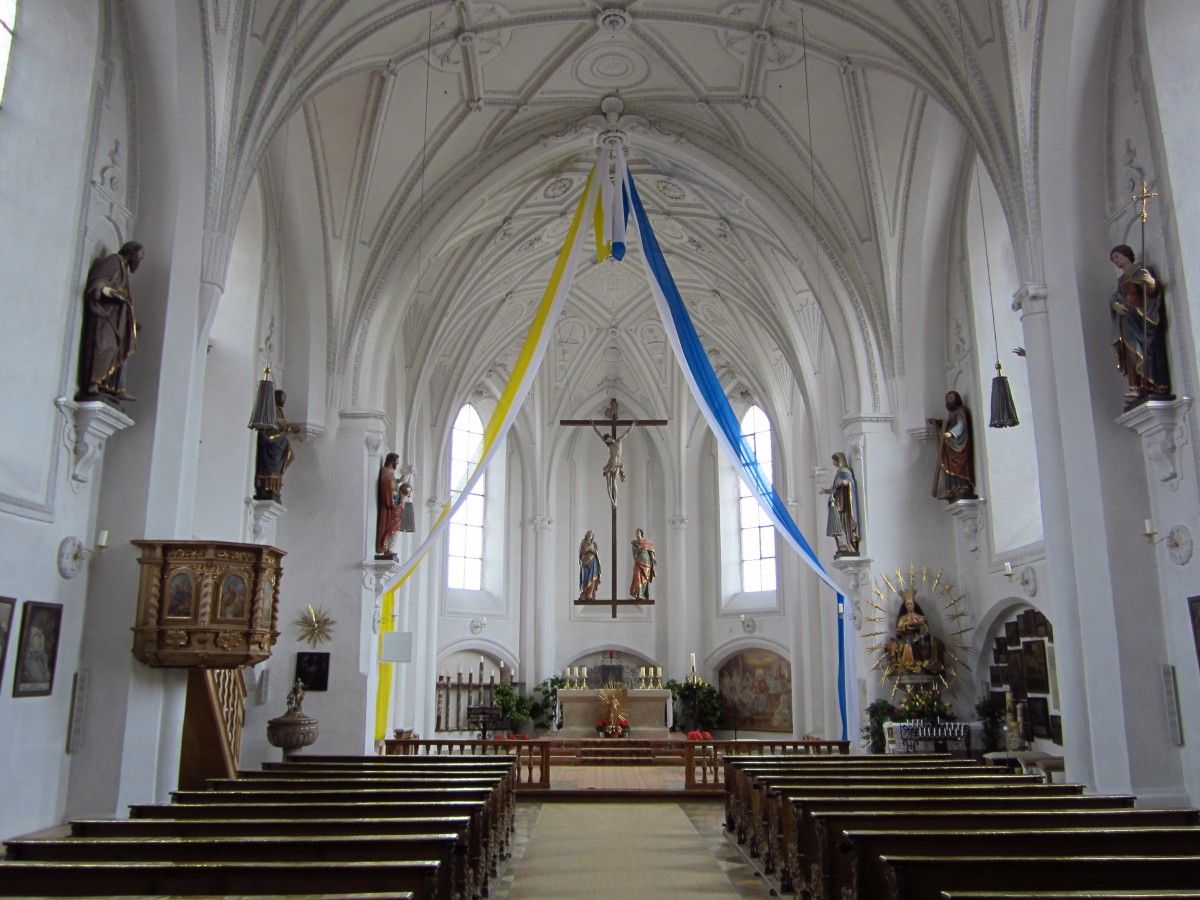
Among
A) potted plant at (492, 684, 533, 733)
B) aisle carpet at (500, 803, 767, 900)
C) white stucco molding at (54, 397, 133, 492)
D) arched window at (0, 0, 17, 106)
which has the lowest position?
aisle carpet at (500, 803, 767, 900)

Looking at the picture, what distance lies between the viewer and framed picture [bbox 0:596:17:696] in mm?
7743

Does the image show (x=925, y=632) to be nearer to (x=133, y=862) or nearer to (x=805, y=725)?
(x=805, y=725)

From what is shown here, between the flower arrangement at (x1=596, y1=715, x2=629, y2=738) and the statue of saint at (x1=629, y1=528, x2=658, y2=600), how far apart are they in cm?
458

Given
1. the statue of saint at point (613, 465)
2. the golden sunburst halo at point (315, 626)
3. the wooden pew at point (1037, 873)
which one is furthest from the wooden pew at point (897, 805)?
the statue of saint at point (613, 465)

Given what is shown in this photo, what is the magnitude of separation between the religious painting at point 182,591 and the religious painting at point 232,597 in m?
0.25

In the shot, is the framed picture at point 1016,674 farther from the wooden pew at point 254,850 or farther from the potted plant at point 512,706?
the potted plant at point 512,706

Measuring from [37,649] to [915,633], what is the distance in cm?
1148

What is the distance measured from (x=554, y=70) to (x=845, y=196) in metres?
5.01

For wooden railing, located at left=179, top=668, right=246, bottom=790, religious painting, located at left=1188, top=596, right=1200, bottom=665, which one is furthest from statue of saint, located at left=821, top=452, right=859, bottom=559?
wooden railing, located at left=179, top=668, right=246, bottom=790

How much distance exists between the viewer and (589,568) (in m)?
27.0

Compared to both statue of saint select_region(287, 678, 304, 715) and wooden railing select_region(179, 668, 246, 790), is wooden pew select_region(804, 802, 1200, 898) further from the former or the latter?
statue of saint select_region(287, 678, 304, 715)

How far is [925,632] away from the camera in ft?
49.1

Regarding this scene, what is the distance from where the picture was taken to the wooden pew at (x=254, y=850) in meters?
5.39

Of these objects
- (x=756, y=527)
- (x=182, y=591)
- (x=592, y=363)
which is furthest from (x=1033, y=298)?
(x=592, y=363)
